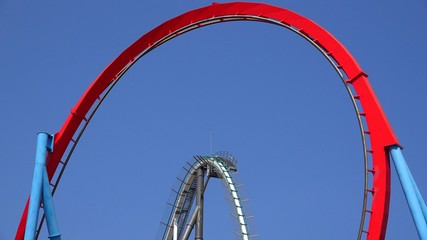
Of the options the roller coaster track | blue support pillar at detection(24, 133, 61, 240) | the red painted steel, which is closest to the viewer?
the red painted steel

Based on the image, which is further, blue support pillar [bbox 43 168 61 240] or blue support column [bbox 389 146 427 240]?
blue support pillar [bbox 43 168 61 240]

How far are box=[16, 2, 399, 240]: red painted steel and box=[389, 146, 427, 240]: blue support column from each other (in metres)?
0.28

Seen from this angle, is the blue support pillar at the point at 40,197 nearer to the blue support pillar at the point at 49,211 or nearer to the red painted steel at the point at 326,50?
the blue support pillar at the point at 49,211

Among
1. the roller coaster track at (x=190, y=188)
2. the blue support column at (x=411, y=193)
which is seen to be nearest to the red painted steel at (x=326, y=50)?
the blue support column at (x=411, y=193)

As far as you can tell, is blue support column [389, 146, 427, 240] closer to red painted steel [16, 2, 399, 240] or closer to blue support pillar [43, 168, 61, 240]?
red painted steel [16, 2, 399, 240]

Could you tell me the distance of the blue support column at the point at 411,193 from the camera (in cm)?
1549

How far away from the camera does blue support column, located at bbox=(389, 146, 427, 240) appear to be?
50.8 feet

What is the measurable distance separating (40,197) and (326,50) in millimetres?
8456

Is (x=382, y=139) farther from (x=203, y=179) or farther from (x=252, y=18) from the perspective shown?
(x=203, y=179)

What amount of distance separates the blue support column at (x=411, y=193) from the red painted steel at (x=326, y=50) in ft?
0.90

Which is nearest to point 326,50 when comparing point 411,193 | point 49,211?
point 411,193

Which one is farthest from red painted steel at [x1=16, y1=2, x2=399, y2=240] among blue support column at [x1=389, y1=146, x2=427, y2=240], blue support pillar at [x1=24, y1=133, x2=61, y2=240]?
blue support pillar at [x1=24, y1=133, x2=61, y2=240]

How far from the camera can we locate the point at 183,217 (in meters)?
27.9

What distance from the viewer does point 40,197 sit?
18234 millimetres
